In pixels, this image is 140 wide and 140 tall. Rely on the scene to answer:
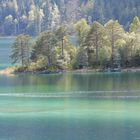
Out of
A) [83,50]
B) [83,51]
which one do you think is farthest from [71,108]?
[83,50]

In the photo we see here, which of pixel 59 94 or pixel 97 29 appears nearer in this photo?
pixel 59 94

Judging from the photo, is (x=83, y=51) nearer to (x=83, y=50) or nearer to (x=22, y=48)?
(x=83, y=50)

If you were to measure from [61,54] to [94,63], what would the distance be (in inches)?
Result: 315

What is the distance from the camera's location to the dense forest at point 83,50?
451 ft

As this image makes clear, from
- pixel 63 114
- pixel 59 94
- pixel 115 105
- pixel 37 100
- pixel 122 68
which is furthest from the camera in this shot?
pixel 122 68

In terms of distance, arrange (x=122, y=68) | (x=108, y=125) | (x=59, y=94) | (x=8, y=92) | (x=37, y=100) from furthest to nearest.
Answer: (x=122, y=68)
(x=8, y=92)
(x=59, y=94)
(x=37, y=100)
(x=108, y=125)

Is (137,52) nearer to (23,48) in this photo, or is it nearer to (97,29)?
(97,29)

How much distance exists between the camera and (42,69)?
138m

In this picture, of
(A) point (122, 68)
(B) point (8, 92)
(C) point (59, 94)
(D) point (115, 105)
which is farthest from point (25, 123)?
(A) point (122, 68)

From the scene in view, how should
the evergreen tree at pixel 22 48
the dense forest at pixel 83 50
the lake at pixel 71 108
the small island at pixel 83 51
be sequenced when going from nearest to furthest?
1. the lake at pixel 71 108
2. the small island at pixel 83 51
3. the dense forest at pixel 83 50
4. the evergreen tree at pixel 22 48

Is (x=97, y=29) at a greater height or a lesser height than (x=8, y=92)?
greater

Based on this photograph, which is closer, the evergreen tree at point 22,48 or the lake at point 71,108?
the lake at point 71,108

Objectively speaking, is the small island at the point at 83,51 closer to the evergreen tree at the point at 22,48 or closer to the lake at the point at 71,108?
the evergreen tree at the point at 22,48

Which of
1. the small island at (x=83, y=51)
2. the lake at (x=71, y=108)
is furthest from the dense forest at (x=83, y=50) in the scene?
the lake at (x=71, y=108)
